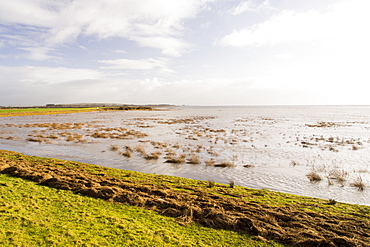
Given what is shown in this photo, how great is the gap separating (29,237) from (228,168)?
43.4 feet

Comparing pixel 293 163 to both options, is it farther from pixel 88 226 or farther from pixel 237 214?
pixel 88 226

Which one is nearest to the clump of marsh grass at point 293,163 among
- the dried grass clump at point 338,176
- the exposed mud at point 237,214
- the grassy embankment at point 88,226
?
the dried grass clump at point 338,176

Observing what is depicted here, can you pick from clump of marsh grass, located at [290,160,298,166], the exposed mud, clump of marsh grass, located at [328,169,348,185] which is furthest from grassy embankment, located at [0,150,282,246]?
clump of marsh grass, located at [290,160,298,166]

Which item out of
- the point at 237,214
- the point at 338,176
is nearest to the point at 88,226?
the point at 237,214

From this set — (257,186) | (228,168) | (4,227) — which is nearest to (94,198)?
(4,227)

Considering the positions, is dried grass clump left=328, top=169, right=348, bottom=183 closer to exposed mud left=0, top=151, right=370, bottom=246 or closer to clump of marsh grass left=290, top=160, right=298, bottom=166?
clump of marsh grass left=290, top=160, right=298, bottom=166

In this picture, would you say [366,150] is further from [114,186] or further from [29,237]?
[29,237]

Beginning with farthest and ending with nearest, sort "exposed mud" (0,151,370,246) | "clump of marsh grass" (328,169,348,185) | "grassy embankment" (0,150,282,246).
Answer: "clump of marsh grass" (328,169,348,185) < "exposed mud" (0,151,370,246) < "grassy embankment" (0,150,282,246)

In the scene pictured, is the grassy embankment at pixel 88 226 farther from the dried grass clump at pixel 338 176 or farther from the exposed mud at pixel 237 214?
the dried grass clump at pixel 338 176

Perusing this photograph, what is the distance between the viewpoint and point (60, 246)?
4.95m

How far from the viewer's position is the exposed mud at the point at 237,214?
614 cm

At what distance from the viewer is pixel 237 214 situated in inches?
290

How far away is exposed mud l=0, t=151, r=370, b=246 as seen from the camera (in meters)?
6.14

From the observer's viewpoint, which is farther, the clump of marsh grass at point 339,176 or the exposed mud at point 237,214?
the clump of marsh grass at point 339,176
